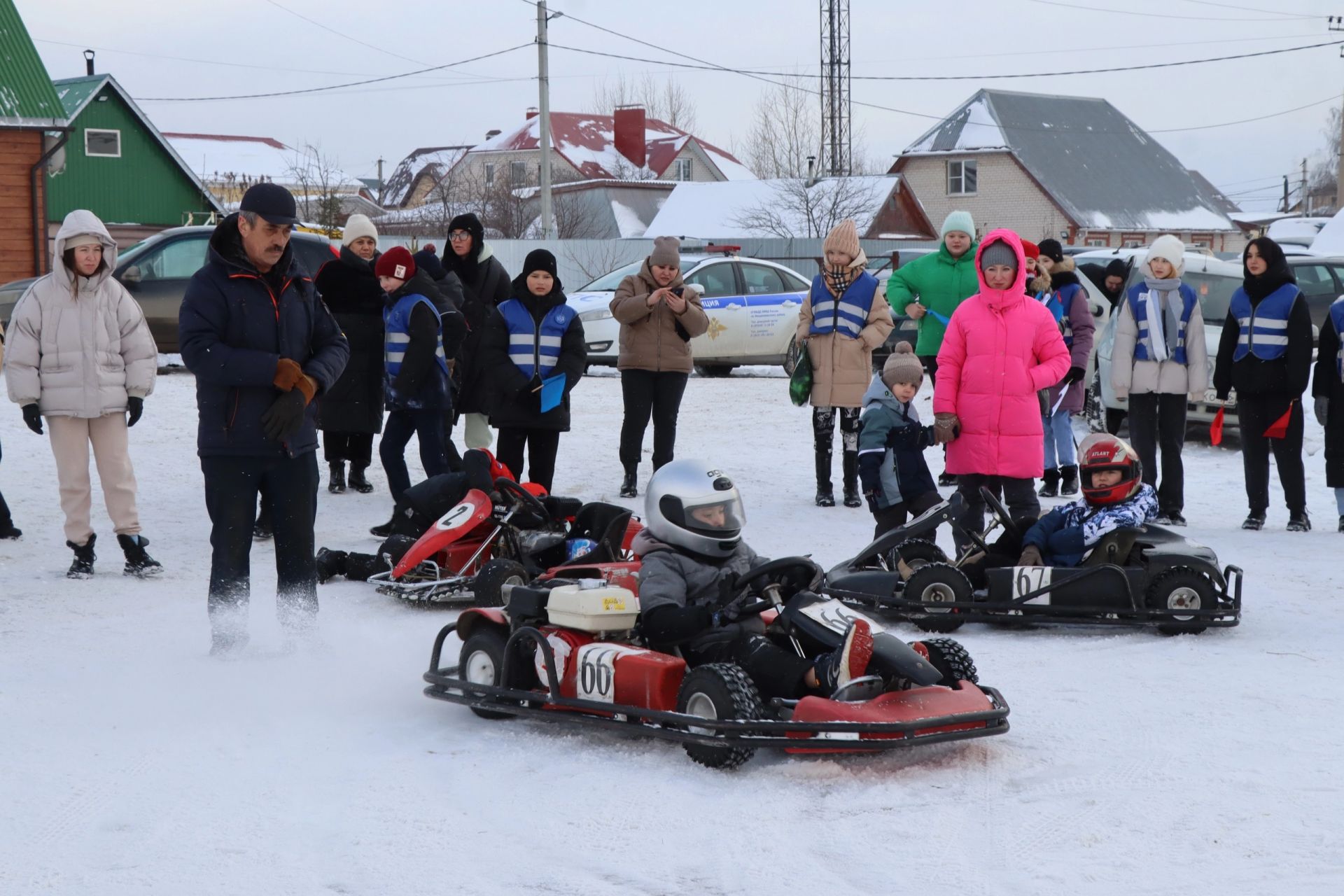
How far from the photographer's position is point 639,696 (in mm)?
4965

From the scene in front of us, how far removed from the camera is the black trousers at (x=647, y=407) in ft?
34.7

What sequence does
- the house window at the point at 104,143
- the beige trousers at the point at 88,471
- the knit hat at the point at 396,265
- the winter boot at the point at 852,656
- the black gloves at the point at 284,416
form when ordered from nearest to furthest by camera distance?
the winter boot at the point at 852,656 < the black gloves at the point at 284,416 < the beige trousers at the point at 88,471 < the knit hat at the point at 396,265 < the house window at the point at 104,143

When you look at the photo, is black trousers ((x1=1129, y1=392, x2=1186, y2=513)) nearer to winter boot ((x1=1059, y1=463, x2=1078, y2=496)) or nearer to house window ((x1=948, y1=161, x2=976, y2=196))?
winter boot ((x1=1059, y1=463, x2=1078, y2=496))

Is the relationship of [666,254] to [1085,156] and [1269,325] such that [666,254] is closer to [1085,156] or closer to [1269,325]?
[1269,325]

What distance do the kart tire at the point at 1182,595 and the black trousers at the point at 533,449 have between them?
4165mm

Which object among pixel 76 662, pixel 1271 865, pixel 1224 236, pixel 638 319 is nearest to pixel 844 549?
pixel 638 319

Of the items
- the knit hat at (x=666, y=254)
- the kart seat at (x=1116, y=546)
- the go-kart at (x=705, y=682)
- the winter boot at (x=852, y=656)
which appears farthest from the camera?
the knit hat at (x=666, y=254)

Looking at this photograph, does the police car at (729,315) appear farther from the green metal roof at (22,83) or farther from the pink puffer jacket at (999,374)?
the green metal roof at (22,83)

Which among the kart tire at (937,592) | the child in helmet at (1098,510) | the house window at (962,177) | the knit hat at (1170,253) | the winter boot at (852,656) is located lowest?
the kart tire at (937,592)

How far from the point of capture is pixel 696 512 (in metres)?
5.23

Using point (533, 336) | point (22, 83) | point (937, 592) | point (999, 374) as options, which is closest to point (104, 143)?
point (22, 83)

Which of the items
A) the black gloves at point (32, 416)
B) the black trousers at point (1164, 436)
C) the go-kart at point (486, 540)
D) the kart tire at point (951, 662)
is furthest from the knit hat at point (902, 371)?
the black gloves at point (32, 416)

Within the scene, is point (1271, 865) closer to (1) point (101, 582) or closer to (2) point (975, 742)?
(2) point (975, 742)

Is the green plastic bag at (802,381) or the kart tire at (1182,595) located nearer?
the kart tire at (1182,595)
